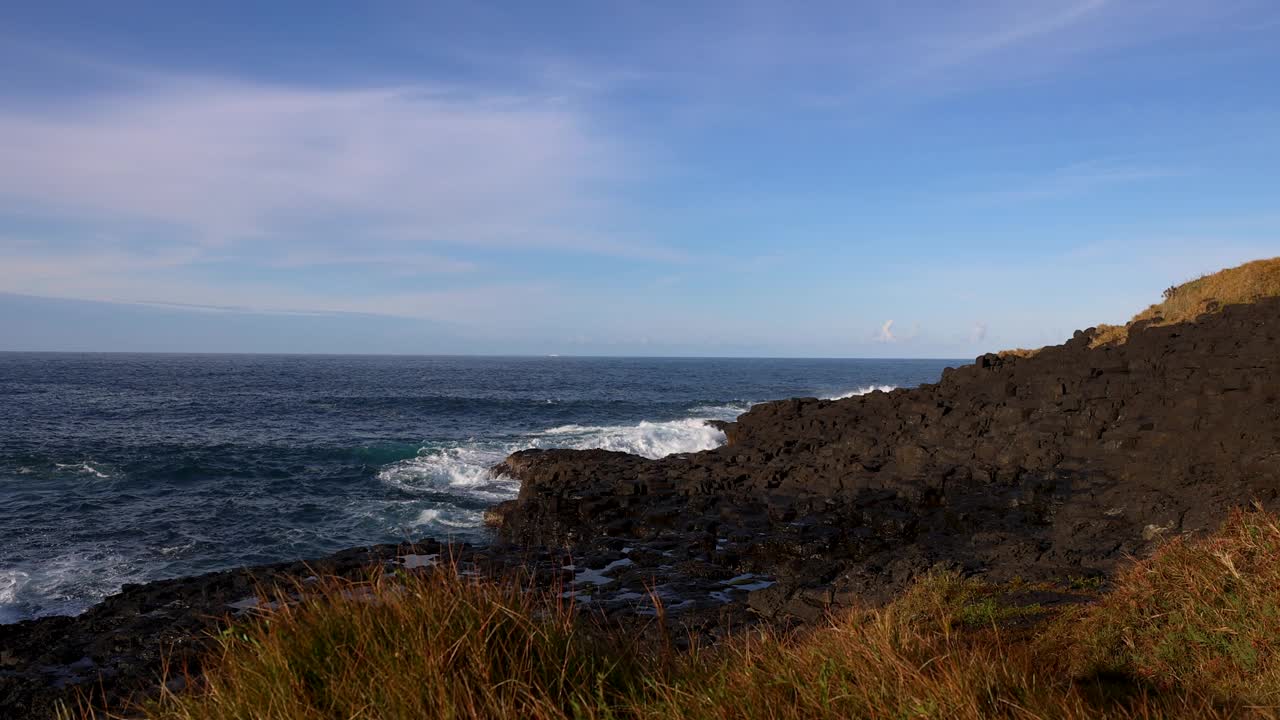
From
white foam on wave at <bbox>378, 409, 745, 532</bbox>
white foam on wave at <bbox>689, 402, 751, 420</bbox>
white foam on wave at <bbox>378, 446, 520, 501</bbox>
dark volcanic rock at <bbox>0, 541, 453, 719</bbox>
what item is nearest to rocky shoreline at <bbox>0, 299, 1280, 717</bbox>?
dark volcanic rock at <bbox>0, 541, 453, 719</bbox>

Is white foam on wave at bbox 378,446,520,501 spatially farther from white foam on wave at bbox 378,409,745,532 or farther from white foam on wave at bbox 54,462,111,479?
white foam on wave at bbox 54,462,111,479

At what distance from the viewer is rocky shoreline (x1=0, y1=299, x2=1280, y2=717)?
1089 cm

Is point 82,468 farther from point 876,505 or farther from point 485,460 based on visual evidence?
point 876,505

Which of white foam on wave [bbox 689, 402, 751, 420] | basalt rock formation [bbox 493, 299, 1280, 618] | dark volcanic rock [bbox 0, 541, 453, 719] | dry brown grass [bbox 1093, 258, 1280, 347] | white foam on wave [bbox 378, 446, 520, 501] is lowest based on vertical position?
white foam on wave [bbox 378, 446, 520, 501]

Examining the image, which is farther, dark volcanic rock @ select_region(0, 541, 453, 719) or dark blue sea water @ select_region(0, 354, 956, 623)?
dark blue sea water @ select_region(0, 354, 956, 623)

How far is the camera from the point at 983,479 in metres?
17.5

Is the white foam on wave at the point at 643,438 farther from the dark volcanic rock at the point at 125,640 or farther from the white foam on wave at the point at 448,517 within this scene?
the dark volcanic rock at the point at 125,640

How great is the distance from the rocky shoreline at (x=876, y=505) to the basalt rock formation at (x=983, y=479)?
0.06 meters

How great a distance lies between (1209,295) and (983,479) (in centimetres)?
1088

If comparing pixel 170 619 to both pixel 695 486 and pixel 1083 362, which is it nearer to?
pixel 695 486

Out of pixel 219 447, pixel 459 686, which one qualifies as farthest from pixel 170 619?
pixel 219 447

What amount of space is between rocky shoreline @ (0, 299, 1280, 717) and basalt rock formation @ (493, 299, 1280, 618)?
0.06 metres

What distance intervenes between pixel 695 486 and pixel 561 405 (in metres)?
38.3

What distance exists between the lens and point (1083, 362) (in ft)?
67.3
